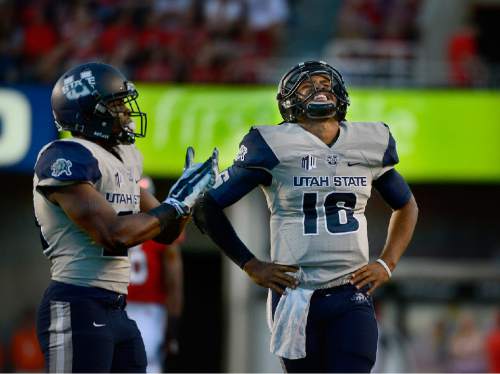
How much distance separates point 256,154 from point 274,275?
1.68 ft

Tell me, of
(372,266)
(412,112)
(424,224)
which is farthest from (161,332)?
(424,224)

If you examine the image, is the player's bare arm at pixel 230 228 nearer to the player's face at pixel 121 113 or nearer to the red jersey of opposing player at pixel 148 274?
the player's face at pixel 121 113

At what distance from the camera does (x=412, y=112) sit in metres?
11.6

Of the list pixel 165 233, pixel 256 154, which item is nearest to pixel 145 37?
pixel 165 233

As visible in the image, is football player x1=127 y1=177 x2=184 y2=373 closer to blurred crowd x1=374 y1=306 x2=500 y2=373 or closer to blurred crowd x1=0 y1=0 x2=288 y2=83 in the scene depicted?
blurred crowd x1=0 y1=0 x2=288 y2=83

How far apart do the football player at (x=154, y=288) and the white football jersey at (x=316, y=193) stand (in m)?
2.62

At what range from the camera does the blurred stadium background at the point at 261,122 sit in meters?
11.7

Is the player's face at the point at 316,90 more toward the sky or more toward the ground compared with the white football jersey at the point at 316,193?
more toward the sky

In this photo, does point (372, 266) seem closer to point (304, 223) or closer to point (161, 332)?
point (304, 223)

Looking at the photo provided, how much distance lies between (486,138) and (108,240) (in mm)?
7411

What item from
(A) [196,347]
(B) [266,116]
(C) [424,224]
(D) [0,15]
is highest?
(D) [0,15]

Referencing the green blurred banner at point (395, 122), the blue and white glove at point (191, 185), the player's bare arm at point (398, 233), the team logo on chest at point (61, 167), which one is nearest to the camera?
the team logo on chest at point (61, 167)

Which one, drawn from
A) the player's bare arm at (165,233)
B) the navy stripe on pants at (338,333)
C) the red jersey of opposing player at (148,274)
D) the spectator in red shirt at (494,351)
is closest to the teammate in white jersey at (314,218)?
the navy stripe on pants at (338,333)

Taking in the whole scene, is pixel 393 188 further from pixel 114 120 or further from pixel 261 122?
pixel 261 122
